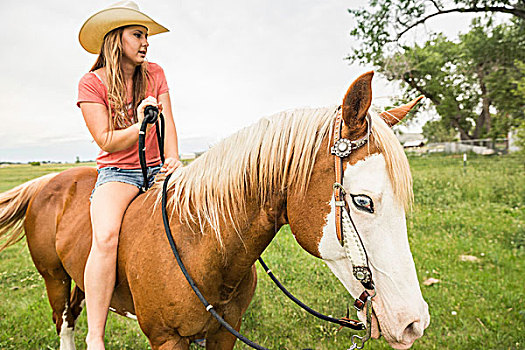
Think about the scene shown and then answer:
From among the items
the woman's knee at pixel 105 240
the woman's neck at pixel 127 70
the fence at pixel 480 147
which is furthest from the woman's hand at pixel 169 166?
the fence at pixel 480 147

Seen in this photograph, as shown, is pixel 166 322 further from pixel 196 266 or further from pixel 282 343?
pixel 282 343

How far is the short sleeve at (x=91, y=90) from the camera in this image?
5.96ft

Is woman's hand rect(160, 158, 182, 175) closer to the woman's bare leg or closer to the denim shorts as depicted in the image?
the denim shorts

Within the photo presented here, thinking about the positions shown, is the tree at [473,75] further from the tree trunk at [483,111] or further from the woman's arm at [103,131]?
the woman's arm at [103,131]

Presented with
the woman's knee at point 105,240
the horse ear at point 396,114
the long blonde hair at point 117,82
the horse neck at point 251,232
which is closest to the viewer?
the horse neck at point 251,232

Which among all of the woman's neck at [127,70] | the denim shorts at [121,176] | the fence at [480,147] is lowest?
the fence at [480,147]

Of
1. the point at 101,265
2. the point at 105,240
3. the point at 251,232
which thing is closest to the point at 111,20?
the point at 105,240

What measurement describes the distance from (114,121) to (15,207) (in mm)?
1685

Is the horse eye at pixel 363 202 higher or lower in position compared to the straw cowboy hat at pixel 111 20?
lower

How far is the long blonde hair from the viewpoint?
6.31 ft

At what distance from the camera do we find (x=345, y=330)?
11.3ft

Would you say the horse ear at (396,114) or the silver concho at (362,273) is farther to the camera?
the horse ear at (396,114)

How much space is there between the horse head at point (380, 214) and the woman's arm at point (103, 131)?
1.12m

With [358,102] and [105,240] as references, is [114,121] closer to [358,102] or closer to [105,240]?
[105,240]
